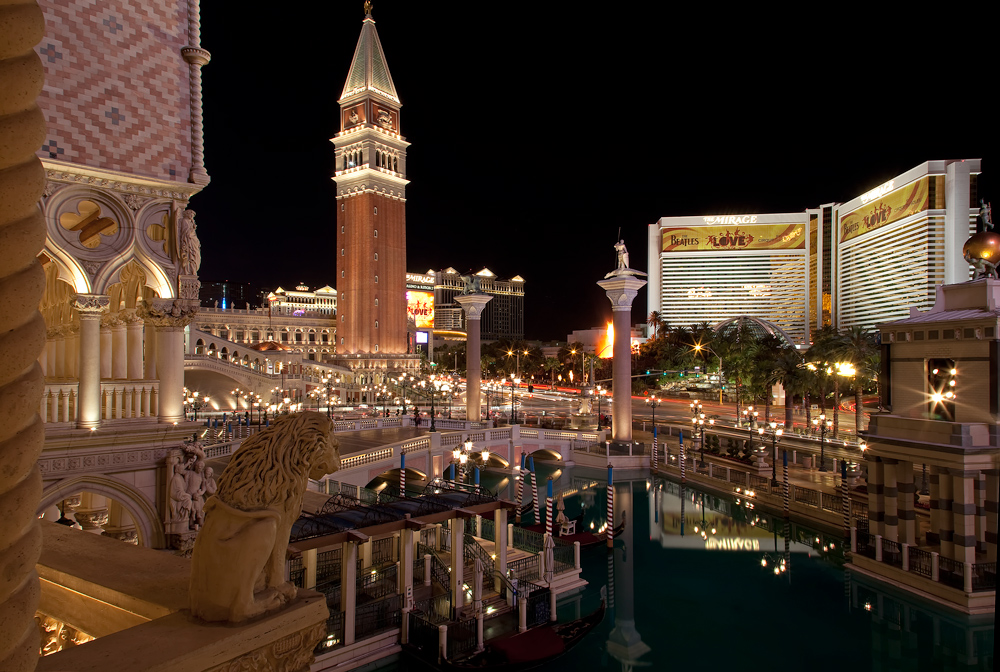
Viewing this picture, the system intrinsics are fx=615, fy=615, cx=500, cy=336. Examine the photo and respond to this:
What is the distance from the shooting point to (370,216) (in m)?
77.4

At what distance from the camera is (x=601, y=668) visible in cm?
1513

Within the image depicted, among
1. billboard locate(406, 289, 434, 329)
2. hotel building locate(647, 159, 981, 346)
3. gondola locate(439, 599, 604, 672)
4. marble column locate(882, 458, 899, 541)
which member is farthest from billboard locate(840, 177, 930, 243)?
gondola locate(439, 599, 604, 672)

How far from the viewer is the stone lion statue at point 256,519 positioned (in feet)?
11.6

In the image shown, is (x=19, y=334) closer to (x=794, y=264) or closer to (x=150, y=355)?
(x=150, y=355)

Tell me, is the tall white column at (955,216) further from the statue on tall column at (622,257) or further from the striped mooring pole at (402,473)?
the striped mooring pole at (402,473)

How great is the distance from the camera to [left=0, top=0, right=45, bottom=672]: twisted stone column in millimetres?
2082

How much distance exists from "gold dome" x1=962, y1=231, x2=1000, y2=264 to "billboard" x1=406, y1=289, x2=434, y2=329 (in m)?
116

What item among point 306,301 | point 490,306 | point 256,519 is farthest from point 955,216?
point 490,306

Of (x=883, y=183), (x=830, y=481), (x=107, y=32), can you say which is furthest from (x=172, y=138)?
(x=883, y=183)

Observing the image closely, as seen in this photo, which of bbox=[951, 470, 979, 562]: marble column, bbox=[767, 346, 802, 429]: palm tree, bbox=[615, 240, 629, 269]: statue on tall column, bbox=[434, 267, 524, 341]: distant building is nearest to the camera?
bbox=[951, 470, 979, 562]: marble column

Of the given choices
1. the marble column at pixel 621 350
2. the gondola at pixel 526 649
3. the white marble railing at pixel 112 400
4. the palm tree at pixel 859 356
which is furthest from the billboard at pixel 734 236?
the white marble railing at pixel 112 400

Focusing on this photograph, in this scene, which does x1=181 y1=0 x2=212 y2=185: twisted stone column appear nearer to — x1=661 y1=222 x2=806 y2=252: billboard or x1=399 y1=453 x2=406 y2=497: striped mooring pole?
x1=399 y1=453 x2=406 y2=497: striped mooring pole

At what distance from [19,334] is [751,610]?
798 inches

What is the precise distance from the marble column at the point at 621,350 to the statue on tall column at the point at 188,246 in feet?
91.5
